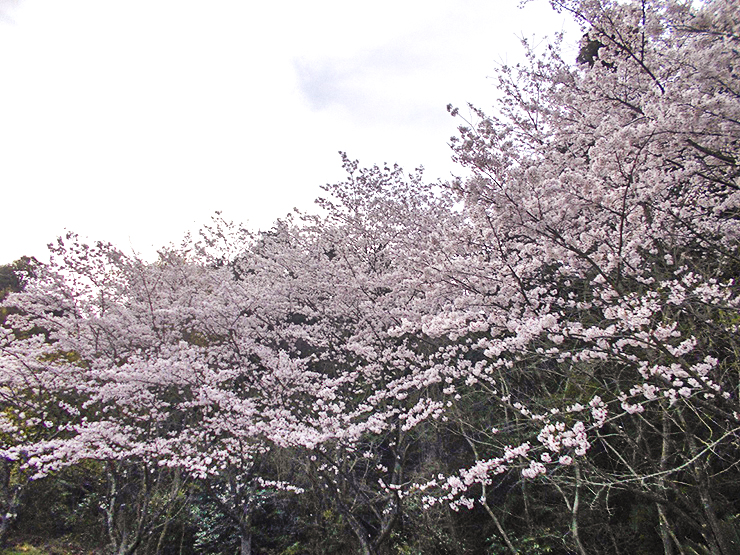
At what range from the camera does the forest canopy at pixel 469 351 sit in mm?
4090

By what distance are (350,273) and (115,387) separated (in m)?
4.73

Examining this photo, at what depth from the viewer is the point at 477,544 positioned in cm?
674

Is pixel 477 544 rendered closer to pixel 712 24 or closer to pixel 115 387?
pixel 115 387

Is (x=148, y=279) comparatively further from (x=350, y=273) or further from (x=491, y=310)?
(x=491, y=310)

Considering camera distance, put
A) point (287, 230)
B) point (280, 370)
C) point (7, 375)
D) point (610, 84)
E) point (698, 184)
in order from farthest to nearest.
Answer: point (287, 230) < point (7, 375) < point (280, 370) < point (610, 84) < point (698, 184)

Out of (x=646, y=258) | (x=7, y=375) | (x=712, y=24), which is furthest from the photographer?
(x=7, y=375)

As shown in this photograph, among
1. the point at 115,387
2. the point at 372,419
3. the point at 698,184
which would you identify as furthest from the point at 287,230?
the point at 698,184

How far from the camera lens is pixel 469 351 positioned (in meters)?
8.15

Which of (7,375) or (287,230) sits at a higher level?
(287,230)

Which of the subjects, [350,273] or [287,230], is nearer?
[350,273]

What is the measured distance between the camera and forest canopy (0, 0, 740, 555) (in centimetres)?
409

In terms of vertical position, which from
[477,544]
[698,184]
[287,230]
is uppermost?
[287,230]

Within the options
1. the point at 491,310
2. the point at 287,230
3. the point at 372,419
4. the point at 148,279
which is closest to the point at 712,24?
the point at 491,310

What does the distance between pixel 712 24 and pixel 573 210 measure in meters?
2.20
